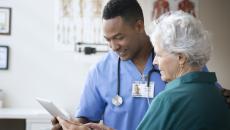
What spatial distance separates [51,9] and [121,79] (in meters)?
1.86

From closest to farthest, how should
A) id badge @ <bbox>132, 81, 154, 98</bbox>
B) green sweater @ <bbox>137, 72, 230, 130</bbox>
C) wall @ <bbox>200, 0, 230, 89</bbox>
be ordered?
green sweater @ <bbox>137, 72, 230, 130</bbox>, id badge @ <bbox>132, 81, 154, 98</bbox>, wall @ <bbox>200, 0, 230, 89</bbox>

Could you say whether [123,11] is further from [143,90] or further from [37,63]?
[37,63]

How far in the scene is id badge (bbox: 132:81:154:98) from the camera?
1640 mm

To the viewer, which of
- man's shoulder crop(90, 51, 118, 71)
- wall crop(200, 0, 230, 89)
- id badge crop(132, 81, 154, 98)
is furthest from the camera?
wall crop(200, 0, 230, 89)

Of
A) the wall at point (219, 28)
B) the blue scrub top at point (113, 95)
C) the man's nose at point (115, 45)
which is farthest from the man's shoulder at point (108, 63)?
the wall at point (219, 28)

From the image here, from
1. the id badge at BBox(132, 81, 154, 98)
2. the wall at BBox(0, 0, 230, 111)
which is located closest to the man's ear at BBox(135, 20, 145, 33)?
the id badge at BBox(132, 81, 154, 98)

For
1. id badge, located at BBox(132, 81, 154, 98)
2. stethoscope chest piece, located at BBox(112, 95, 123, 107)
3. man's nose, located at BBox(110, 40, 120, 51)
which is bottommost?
stethoscope chest piece, located at BBox(112, 95, 123, 107)

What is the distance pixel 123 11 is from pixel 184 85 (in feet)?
2.22

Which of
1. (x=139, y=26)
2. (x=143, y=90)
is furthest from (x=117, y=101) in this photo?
(x=139, y=26)

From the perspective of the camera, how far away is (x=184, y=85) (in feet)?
3.61

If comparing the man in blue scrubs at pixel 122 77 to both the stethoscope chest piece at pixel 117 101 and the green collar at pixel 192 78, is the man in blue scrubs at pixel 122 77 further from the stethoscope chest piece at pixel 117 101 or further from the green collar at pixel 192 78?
the green collar at pixel 192 78

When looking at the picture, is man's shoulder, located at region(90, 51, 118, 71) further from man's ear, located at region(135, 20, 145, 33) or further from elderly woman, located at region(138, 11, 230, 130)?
elderly woman, located at region(138, 11, 230, 130)

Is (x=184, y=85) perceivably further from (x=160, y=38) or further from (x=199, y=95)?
(x=160, y=38)

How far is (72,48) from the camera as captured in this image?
11.2ft
